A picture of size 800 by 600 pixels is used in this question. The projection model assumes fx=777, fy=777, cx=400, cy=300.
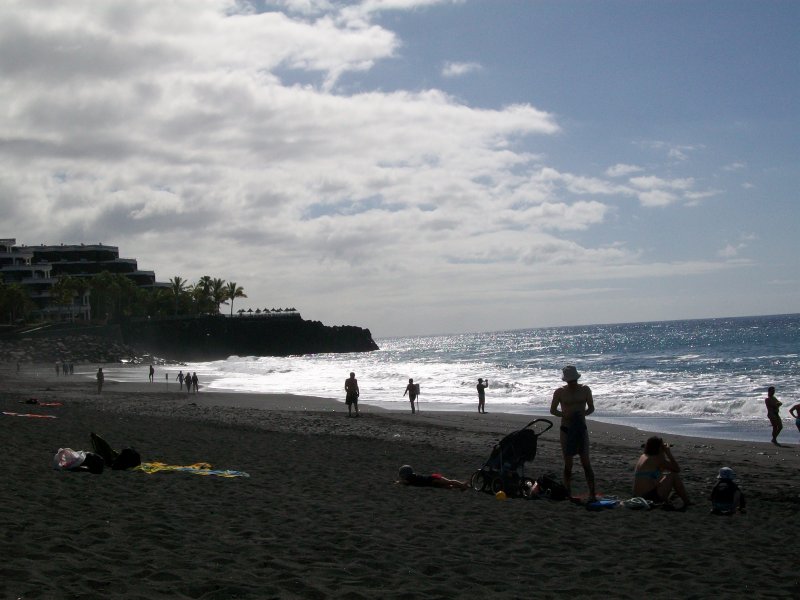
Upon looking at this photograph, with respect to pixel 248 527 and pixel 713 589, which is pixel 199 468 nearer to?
pixel 248 527

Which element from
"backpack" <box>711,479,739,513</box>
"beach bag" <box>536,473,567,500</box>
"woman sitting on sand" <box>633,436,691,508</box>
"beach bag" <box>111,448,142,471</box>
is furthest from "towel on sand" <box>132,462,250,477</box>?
"backpack" <box>711,479,739,513</box>

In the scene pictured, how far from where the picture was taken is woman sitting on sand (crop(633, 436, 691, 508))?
28.9 feet

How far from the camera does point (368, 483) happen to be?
33.0 feet

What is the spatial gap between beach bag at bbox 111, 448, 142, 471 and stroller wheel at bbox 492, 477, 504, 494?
14.9ft

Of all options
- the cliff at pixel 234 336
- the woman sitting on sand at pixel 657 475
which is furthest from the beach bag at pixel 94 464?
the cliff at pixel 234 336

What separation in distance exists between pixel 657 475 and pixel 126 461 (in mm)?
6517

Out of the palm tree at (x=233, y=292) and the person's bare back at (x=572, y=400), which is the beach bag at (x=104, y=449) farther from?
the palm tree at (x=233, y=292)

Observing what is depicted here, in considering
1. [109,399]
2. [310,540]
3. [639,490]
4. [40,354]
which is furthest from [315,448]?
[40,354]

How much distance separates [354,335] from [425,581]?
116390 millimetres

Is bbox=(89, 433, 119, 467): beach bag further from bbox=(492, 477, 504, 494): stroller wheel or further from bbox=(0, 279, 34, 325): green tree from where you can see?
bbox=(0, 279, 34, 325): green tree

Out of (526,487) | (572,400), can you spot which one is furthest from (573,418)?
(526,487)

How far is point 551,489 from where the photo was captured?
9.12m

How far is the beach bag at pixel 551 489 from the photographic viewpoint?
9016 mm

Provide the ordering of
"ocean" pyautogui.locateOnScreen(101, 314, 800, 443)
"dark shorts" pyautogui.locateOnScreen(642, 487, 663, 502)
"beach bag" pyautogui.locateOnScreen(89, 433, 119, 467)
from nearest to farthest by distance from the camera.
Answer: "dark shorts" pyautogui.locateOnScreen(642, 487, 663, 502) → "beach bag" pyautogui.locateOnScreen(89, 433, 119, 467) → "ocean" pyautogui.locateOnScreen(101, 314, 800, 443)
